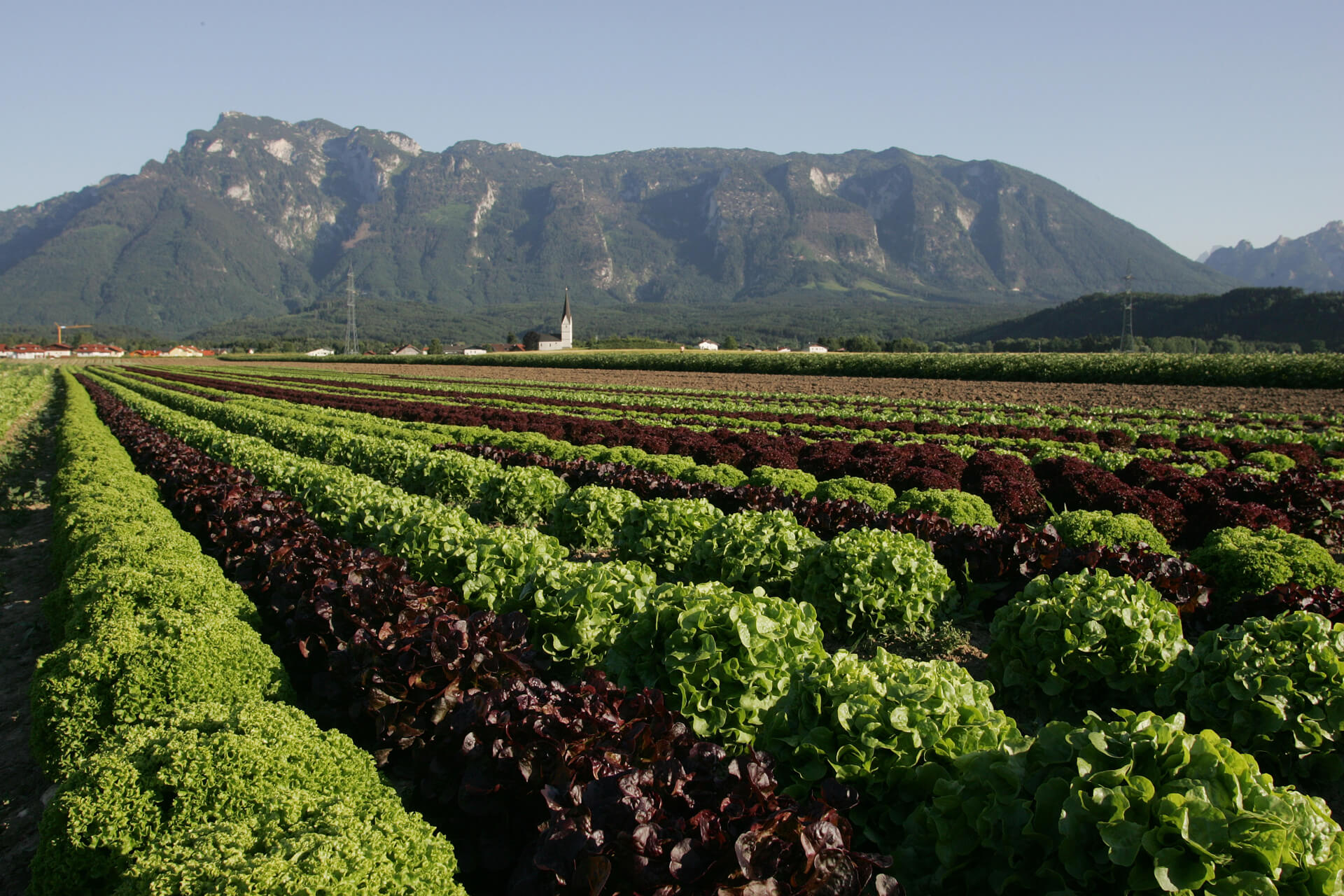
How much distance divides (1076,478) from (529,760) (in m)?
10.4

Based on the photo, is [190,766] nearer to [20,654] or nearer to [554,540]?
[554,540]

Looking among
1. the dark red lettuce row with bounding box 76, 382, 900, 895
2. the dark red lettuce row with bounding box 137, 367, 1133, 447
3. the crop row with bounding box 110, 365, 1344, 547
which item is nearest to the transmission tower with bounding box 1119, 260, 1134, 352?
the dark red lettuce row with bounding box 137, 367, 1133, 447

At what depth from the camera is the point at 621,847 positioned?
3.05 m

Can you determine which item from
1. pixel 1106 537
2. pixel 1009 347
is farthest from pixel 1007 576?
pixel 1009 347

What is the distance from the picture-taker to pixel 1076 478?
37.7 ft

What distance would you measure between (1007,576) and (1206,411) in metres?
24.8

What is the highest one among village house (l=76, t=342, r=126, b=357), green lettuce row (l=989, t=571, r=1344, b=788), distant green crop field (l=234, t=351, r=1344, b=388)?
village house (l=76, t=342, r=126, b=357)

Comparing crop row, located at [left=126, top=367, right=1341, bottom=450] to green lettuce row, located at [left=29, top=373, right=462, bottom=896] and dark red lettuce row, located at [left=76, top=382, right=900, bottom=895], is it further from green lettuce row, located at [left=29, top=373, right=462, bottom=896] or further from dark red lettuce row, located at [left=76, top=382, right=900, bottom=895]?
→ green lettuce row, located at [left=29, top=373, right=462, bottom=896]

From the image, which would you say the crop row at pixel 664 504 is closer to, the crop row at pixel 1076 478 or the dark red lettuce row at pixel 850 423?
the crop row at pixel 1076 478

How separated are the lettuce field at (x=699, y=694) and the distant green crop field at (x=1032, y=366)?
1242 inches

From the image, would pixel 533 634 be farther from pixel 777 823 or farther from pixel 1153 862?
pixel 1153 862

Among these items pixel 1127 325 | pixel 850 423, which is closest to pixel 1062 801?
pixel 850 423

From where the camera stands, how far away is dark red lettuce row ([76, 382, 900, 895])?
2.98m

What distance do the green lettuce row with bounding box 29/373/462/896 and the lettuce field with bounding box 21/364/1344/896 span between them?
18 millimetres
